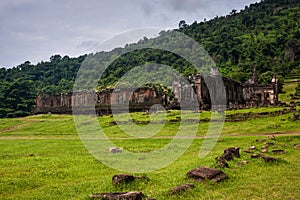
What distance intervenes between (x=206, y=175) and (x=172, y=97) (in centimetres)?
5593

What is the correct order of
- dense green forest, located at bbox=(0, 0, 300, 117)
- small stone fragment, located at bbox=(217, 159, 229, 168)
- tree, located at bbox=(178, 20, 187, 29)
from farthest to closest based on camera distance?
tree, located at bbox=(178, 20, 187, 29), dense green forest, located at bbox=(0, 0, 300, 117), small stone fragment, located at bbox=(217, 159, 229, 168)

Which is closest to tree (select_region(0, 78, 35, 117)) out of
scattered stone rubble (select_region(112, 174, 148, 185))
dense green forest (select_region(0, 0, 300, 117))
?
dense green forest (select_region(0, 0, 300, 117))

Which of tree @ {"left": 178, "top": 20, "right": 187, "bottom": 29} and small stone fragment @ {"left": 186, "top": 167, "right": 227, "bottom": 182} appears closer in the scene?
small stone fragment @ {"left": 186, "top": 167, "right": 227, "bottom": 182}

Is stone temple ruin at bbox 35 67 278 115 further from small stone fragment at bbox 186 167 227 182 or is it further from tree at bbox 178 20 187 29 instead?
tree at bbox 178 20 187 29

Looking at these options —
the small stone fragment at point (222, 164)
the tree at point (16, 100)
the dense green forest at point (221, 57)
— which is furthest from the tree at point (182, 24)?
the small stone fragment at point (222, 164)

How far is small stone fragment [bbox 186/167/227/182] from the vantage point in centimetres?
1106

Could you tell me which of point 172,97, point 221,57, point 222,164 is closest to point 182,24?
point 221,57

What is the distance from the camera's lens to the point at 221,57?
10475cm

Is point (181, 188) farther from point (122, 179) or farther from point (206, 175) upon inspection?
point (122, 179)

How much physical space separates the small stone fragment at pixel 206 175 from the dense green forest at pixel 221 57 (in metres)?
67.2

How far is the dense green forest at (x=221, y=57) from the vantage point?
269ft

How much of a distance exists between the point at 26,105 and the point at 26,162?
62.9 metres

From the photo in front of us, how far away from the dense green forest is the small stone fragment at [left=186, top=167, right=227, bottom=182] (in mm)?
67217

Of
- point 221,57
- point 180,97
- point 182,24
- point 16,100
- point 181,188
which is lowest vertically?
point 181,188
